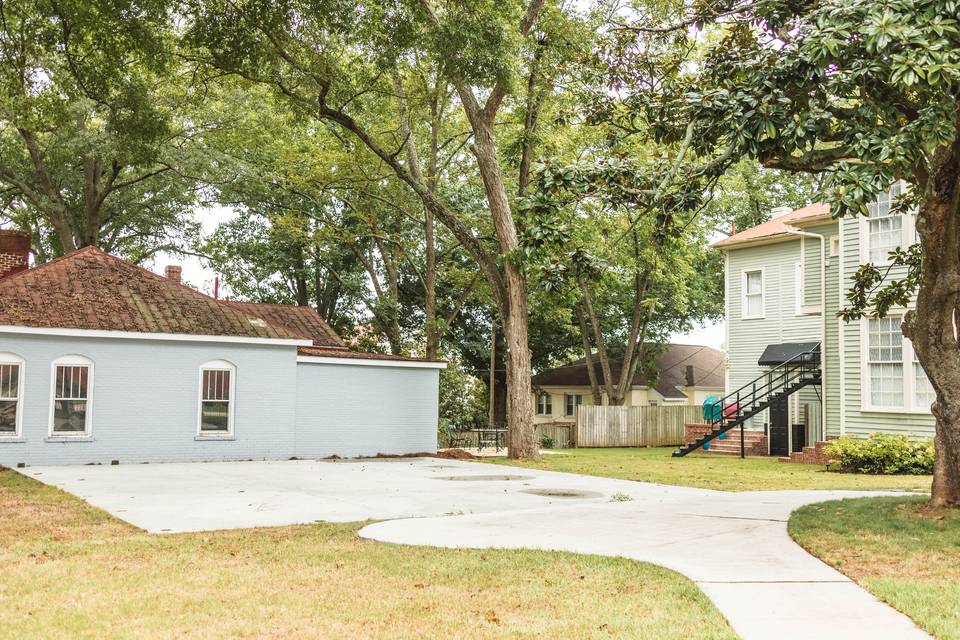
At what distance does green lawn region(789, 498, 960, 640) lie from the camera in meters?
5.89

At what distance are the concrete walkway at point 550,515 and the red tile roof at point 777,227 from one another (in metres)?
11.7

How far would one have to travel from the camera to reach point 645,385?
1633 inches

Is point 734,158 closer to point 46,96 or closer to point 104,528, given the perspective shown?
point 104,528

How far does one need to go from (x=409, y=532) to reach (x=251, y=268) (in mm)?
28387

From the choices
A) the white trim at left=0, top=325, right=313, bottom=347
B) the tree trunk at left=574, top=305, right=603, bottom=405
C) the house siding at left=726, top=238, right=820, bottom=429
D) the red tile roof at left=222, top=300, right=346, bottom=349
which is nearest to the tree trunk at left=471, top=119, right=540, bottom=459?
the white trim at left=0, top=325, right=313, bottom=347

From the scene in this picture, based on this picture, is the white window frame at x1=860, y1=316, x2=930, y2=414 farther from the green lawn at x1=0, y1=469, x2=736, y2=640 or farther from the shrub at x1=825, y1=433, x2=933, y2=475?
the green lawn at x1=0, y1=469, x2=736, y2=640

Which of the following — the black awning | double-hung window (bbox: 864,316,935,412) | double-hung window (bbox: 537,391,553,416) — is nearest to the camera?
double-hung window (bbox: 864,316,935,412)

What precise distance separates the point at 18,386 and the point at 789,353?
64.7 ft

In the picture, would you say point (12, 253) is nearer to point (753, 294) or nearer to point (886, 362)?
point (753, 294)

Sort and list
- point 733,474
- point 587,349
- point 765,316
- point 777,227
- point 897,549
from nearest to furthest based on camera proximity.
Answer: point 897,549 < point 733,474 < point 765,316 < point 777,227 < point 587,349

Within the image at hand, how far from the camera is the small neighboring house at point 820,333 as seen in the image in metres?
20.5

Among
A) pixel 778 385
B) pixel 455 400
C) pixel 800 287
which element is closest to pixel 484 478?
pixel 778 385

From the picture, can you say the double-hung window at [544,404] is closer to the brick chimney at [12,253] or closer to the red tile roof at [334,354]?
the red tile roof at [334,354]

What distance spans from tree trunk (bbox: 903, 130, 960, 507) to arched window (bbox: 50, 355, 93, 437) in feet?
51.5
